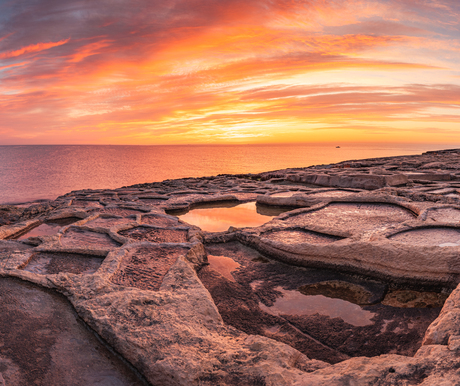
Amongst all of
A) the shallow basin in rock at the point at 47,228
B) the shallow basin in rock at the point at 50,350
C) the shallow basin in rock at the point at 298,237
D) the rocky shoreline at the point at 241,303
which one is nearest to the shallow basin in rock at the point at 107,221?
the rocky shoreline at the point at 241,303

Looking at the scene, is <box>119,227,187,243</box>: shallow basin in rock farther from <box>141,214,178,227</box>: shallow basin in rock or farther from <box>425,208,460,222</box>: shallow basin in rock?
<box>425,208,460,222</box>: shallow basin in rock

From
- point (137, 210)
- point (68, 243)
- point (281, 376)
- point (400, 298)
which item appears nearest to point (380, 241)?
point (400, 298)

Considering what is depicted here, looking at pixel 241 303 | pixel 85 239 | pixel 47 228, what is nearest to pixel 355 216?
pixel 241 303

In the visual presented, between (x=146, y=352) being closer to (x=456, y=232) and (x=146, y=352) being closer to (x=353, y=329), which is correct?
(x=353, y=329)

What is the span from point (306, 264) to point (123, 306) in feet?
6.87

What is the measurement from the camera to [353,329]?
2.62 m

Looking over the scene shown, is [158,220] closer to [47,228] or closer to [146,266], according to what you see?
[47,228]

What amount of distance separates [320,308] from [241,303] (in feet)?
→ 2.32

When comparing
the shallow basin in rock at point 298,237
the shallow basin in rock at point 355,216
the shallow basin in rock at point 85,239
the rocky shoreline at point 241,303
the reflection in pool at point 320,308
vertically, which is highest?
the shallow basin in rock at point 355,216

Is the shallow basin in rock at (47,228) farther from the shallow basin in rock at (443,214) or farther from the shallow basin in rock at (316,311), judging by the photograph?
the shallow basin in rock at (443,214)

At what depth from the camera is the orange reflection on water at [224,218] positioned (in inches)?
235

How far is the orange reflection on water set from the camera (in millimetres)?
5965

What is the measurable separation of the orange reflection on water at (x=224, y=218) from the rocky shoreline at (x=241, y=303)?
943 mm

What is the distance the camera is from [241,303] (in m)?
3.04
